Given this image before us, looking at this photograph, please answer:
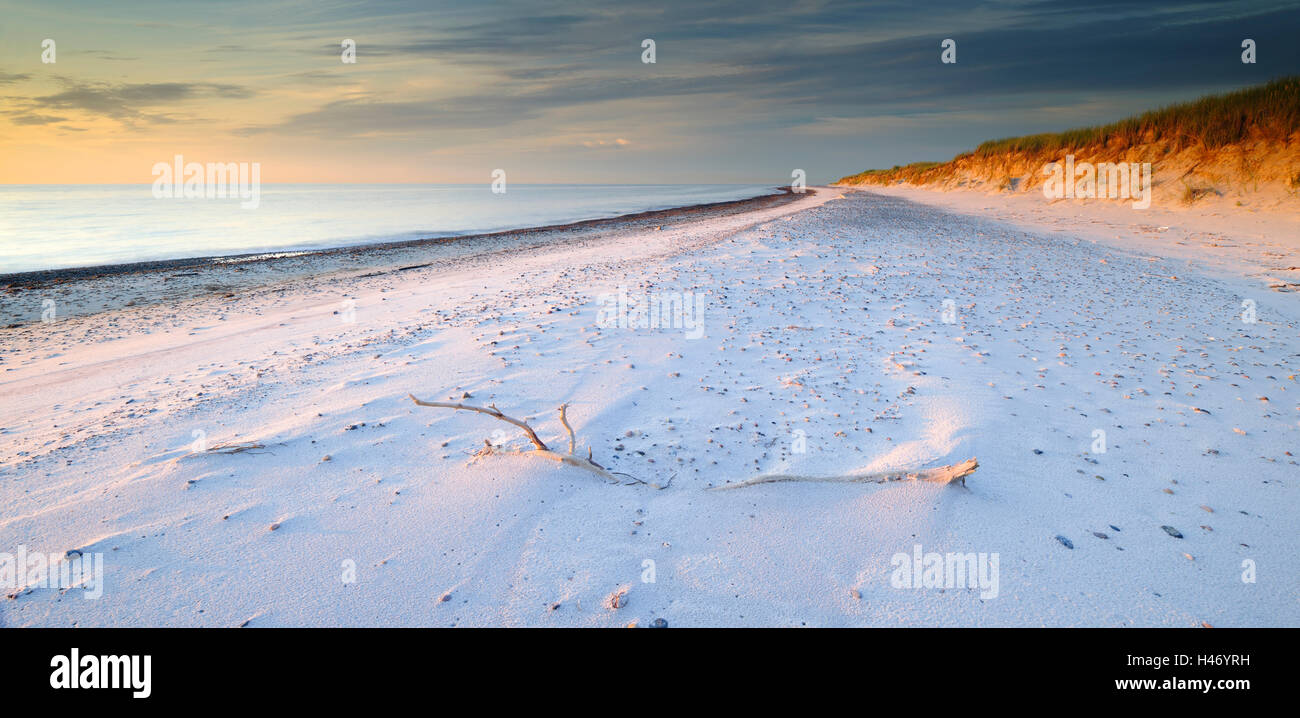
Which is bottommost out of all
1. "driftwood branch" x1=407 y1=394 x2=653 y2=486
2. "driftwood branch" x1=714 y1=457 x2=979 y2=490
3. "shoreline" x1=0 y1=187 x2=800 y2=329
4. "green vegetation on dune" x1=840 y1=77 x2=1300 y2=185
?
"driftwood branch" x1=714 y1=457 x2=979 y2=490

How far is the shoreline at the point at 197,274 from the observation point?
14.6m

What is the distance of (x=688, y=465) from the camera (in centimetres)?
448

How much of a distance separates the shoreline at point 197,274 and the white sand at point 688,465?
656 cm

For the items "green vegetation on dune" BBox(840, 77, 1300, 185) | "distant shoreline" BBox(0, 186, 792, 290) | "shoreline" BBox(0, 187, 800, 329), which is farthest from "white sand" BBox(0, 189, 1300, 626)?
"green vegetation on dune" BBox(840, 77, 1300, 185)

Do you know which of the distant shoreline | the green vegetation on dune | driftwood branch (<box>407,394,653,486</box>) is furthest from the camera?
the green vegetation on dune

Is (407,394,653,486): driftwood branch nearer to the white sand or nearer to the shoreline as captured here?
the white sand

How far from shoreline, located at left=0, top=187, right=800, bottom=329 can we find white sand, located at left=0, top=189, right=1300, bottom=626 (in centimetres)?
656

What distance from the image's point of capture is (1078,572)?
325 cm

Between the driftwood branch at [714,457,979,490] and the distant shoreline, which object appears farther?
the distant shoreline

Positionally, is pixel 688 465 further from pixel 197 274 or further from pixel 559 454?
pixel 197 274

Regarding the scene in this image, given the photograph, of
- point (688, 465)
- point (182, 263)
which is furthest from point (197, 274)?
point (688, 465)

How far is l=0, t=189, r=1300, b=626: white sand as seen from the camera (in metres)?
3.11
